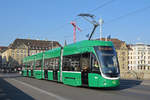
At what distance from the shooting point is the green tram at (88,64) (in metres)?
14.9

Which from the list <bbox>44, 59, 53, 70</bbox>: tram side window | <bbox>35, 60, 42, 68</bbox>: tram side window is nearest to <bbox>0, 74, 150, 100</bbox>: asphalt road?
<bbox>44, 59, 53, 70</bbox>: tram side window

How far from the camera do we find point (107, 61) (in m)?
15.1

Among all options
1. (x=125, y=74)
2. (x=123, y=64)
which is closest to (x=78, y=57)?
(x=125, y=74)

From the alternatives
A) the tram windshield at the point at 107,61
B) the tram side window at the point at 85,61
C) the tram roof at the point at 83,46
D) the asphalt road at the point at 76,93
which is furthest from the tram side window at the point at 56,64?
the tram windshield at the point at 107,61

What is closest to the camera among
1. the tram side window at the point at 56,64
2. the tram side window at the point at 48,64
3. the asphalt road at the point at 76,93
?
the asphalt road at the point at 76,93

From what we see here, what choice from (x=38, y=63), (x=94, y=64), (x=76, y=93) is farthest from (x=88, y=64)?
(x=38, y=63)

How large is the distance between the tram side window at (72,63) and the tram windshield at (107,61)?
2244mm

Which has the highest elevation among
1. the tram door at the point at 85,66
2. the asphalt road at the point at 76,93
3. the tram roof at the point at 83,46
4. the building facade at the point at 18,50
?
the building facade at the point at 18,50

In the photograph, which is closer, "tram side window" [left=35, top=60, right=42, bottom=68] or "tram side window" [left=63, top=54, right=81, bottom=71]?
"tram side window" [left=63, top=54, right=81, bottom=71]

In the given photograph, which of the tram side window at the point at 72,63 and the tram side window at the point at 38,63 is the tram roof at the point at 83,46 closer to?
the tram side window at the point at 72,63

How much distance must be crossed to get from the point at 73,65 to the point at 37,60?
12199mm

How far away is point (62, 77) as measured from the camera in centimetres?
2003

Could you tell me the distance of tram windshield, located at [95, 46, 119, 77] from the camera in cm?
1488

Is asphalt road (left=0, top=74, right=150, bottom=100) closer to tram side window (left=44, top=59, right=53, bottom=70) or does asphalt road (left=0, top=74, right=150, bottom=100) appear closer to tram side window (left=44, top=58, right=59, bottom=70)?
tram side window (left=44, top=58, right=59, bottom=70)
